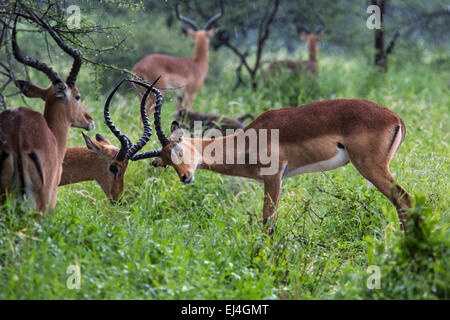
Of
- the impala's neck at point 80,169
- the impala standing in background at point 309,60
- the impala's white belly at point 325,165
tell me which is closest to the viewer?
the impala's white belly at point 325,165

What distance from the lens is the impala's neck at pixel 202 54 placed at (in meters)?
9.74

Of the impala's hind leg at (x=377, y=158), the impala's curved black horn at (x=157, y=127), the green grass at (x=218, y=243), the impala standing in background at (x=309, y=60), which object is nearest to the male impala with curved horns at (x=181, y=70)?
the impala standing in background at (x=309, y=60)

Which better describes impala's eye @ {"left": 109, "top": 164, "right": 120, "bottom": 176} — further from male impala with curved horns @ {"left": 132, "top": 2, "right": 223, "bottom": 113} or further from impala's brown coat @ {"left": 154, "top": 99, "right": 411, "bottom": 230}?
male impala with curved horns @ {"left": 132, "top": 2, "right": 223, "bottom": 113}

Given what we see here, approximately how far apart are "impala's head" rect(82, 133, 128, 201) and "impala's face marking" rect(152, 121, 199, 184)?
44cm

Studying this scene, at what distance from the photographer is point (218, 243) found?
397cm

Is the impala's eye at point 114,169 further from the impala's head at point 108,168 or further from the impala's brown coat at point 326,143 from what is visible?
the impala's brown coat at point 326,143

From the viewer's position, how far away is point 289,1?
39.7 feet

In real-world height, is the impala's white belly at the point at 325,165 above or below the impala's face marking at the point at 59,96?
below

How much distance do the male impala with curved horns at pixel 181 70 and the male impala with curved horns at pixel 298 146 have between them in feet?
11.6

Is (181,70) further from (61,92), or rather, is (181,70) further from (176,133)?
Answer: (61,92)

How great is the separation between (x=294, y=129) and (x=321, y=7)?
7.99 metres

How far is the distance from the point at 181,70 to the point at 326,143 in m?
4.82

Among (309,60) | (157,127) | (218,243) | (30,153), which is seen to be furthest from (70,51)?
(309,60)
